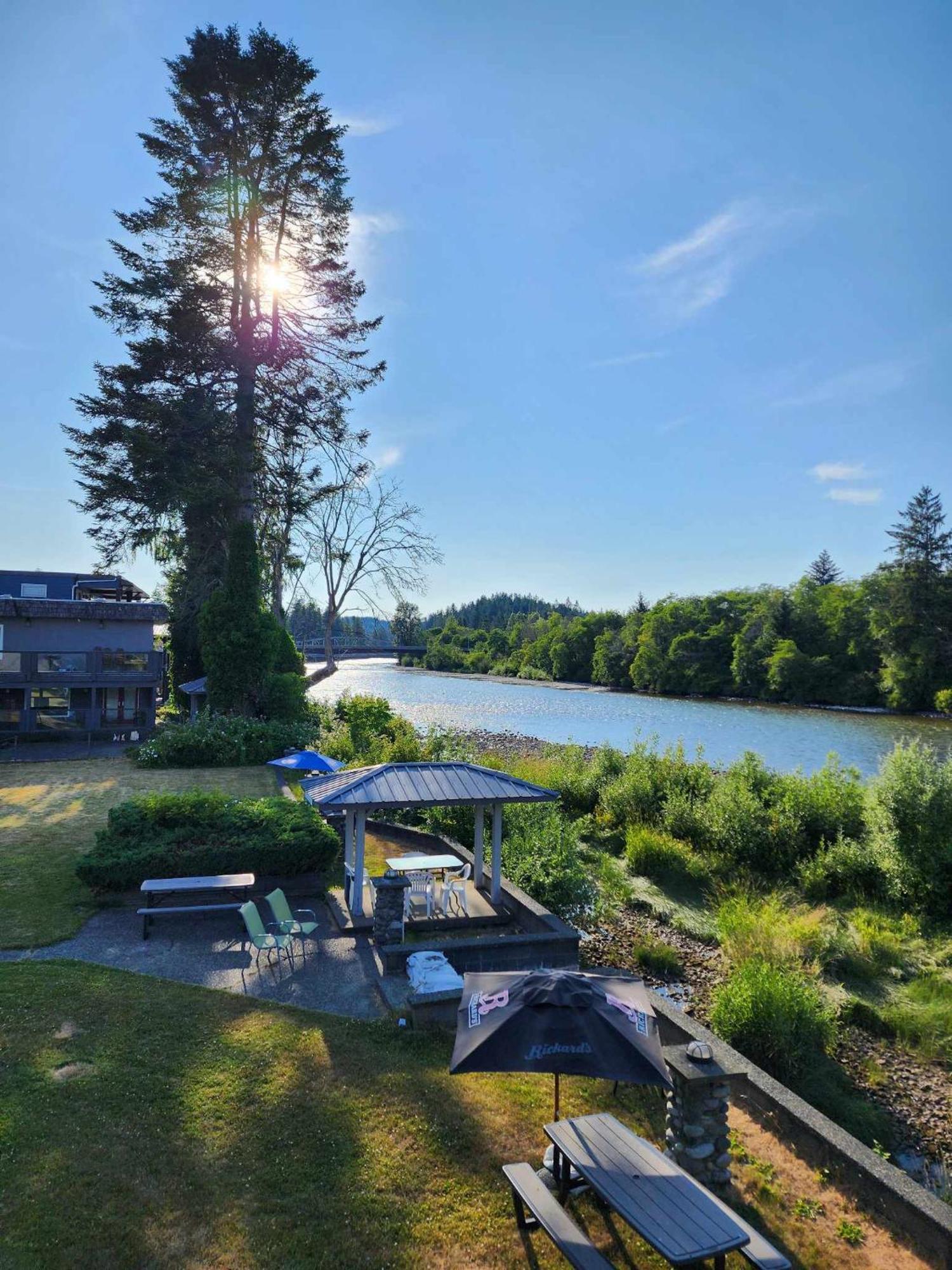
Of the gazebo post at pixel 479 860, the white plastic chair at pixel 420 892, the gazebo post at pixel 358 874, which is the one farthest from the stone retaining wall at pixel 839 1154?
the gazebo post at pixel 358 874

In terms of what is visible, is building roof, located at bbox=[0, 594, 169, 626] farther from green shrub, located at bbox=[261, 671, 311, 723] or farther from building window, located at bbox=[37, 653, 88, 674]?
green shrub, located at bbox=[261, 671, 311, 723]

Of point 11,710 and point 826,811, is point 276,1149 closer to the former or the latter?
point 826,811

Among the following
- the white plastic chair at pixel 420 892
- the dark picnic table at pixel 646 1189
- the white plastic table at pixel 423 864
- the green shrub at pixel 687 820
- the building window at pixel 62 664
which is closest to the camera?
the dark picnic table at pixel 646 1189

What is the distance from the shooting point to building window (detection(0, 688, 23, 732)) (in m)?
22.8

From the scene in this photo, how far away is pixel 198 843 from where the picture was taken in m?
10.8

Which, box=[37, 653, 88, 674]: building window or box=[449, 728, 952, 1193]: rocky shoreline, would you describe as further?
box=[37, 653, 88, 674]: building window

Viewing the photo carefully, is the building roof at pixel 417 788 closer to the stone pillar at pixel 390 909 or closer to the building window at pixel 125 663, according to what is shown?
the stone pillar at pixel 390 909

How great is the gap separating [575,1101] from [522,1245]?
1735 millimetres

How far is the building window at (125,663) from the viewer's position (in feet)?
77.8

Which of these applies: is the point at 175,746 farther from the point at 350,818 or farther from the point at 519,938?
the point at 519,938

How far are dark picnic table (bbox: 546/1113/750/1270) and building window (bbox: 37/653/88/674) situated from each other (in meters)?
23.4

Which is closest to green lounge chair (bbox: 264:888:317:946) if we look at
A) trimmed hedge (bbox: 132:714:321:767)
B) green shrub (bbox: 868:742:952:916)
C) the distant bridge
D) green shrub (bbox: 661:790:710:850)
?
green shrub (bbox: 661:790:710:850)

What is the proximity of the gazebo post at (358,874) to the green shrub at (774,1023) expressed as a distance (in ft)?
16.1

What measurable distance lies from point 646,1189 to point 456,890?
675 cm
